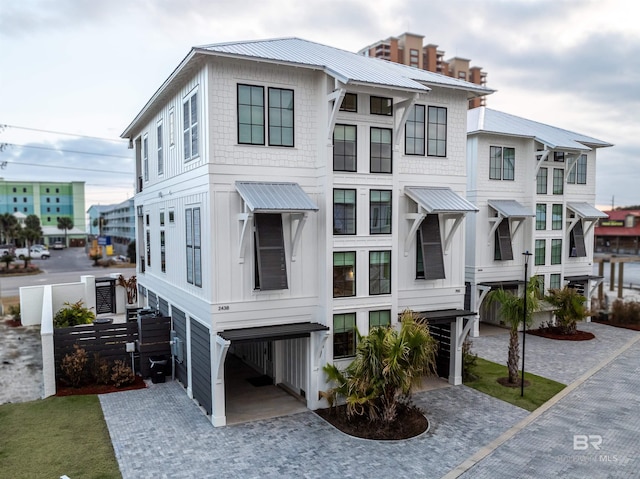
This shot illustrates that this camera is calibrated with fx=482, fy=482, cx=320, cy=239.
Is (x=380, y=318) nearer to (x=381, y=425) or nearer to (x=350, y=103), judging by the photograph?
(x=381, y=425)

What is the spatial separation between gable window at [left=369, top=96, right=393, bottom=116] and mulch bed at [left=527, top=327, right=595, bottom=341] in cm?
1425

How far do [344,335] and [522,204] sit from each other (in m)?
13.7

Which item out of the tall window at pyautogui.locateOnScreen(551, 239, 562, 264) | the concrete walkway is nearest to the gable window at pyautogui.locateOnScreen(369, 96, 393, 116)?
the concrete walkway

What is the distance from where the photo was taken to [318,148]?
13.0m

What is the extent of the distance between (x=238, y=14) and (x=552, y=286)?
62.9 feet

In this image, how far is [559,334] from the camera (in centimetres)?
2217

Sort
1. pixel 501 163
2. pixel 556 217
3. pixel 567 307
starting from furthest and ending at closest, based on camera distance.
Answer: pixel 556 217 → pixel 501 163 → pixel 567 307

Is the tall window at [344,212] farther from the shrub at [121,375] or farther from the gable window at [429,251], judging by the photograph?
the shrub at [121,375]

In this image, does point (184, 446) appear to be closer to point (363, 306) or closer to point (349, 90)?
point (363, 306)

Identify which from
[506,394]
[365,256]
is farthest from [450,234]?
[506,394]

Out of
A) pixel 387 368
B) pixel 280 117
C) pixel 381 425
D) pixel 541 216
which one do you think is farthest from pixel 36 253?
pixel 387 368

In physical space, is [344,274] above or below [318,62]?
below

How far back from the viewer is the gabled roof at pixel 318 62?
11766mm

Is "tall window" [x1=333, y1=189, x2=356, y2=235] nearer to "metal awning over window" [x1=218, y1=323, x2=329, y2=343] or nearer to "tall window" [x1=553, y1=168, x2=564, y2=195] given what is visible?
"metal awning over window" [x1=218, y1=323, x2=329, y2=343]
